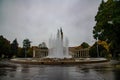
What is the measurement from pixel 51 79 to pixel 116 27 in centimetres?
1401

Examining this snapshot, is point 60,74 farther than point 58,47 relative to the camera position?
No

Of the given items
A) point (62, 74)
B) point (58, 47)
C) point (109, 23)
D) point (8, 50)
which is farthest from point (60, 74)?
point (8, 50)

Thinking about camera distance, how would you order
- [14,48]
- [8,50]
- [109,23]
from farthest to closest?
[14,48] < [8,50] < [109,23]

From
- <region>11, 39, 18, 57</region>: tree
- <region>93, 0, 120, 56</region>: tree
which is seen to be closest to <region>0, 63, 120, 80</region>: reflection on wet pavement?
<region>93, 0, 120, 56</region>: tree

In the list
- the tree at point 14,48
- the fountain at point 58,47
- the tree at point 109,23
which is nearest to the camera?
the tree at point 109,23

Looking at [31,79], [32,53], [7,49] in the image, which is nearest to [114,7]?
[31,79]

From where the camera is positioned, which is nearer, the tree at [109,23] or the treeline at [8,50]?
the tree at [109,23]

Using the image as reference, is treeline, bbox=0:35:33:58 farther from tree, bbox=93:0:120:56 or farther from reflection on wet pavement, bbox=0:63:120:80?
reflection on wet pavement, bbox=0:63:120:80

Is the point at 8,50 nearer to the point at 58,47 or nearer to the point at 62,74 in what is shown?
the point at 58,47

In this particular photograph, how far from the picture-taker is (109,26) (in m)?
27.1

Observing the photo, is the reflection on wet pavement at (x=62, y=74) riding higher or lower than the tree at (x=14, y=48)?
lower

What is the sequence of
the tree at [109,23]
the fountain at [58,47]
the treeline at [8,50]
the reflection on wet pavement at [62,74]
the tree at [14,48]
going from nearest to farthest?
the reflection on wet pavement at [62,74] → the tree at [109,23] → the fountain at [58,47] → the treeline at [8,50] → the tree at [14,48]

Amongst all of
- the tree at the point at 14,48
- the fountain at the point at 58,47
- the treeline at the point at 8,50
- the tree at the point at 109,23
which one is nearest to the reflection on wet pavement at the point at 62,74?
→ the tree at the point at 109,23

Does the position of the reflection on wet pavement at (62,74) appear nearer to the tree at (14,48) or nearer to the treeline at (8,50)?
the treeline at (8,50)
